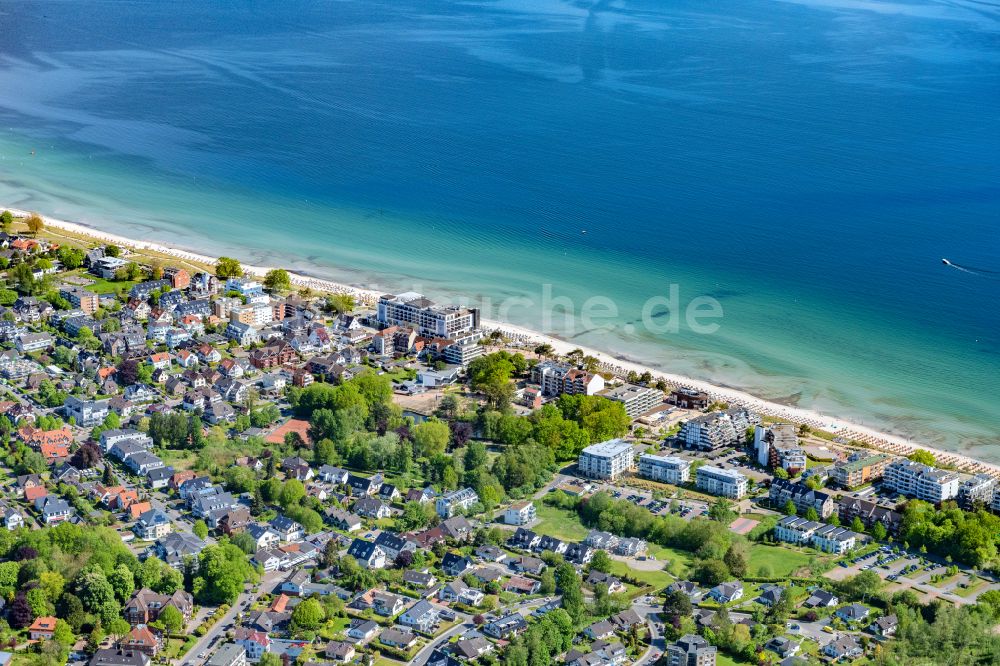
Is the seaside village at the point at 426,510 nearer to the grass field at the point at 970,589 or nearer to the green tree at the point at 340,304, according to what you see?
the grass field at the point at 970,589

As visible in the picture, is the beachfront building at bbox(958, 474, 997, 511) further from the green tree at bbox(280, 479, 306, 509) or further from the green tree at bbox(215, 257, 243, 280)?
the green tree at bbox(215, 257, 243, 280)

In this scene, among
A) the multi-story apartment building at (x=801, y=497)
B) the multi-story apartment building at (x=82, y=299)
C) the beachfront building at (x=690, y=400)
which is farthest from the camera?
the multi-story apartment building at (x=82, y=299)

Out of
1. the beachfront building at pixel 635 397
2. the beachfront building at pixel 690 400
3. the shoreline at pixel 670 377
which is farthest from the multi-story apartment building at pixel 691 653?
the beachfront building at pixel 690 400

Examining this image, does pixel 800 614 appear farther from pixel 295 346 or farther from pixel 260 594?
pixel 295 346

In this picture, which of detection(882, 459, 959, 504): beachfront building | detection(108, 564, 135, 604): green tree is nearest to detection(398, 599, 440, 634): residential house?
detection(108, 564, 135, 604): green tree

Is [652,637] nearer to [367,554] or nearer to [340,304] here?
[367,554]

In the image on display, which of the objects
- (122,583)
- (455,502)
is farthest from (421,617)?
(122,583)

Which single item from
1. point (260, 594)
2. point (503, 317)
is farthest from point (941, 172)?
point (260, 594)
